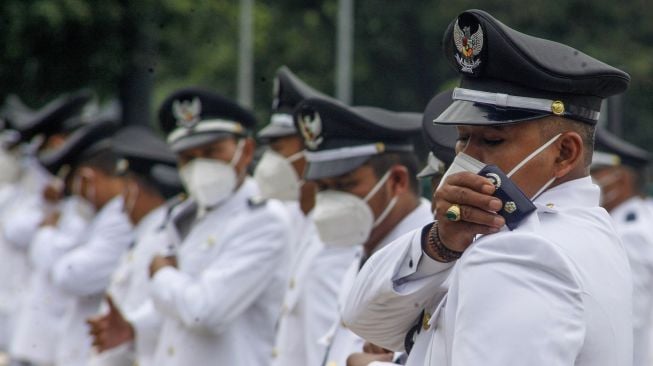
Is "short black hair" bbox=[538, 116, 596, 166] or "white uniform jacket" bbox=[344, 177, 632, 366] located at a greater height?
"short black hair" bbox=[538, 116, 596, 166]

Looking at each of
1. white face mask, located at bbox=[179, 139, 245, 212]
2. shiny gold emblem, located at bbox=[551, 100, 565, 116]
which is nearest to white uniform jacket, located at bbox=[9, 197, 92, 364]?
white face mask, located at bbox=[179, 139, 245, 212]

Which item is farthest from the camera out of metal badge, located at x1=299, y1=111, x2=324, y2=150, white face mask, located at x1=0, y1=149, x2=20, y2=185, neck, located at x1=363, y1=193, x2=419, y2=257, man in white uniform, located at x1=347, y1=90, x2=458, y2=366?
white face mask, located at x1=0, y1=149, x2=20, y2=185

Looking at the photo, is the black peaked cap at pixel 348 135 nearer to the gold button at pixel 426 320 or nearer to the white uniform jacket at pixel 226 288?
the white uniform jacket at pixel 226 288

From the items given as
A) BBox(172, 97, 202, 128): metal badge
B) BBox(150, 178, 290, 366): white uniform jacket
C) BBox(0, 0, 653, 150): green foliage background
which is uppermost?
BBox(172, 97, 202, 128): metal badge

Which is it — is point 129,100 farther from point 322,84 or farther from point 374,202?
point 322,84

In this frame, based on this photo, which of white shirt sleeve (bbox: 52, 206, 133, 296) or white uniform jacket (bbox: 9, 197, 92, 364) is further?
white uniform jacket (bbox: 9, 197, 92, 364)

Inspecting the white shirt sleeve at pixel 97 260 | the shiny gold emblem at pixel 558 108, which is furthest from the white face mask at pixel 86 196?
the shiny gold emblem at pixel 558 108

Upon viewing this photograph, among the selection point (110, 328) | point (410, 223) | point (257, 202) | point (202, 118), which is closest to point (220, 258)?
point (257, 202)

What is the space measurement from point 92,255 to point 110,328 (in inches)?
62.6

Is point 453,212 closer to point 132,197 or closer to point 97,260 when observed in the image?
point 132,197

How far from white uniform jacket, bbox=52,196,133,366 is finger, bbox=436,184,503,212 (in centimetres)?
630

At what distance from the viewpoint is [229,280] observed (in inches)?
271

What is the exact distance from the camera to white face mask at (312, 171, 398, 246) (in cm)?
548

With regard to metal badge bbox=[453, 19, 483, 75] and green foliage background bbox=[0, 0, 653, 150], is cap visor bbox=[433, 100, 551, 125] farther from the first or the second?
green foliage background bbox=[0, 0, 653, 150]
